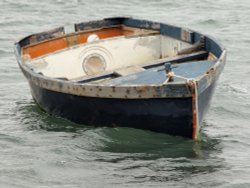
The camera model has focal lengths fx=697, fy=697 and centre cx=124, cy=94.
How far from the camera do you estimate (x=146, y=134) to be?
393 inches

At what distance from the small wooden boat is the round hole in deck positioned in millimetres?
13

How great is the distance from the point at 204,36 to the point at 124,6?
10.1 meters

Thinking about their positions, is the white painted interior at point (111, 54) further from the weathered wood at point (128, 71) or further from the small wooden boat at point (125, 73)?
the weathered wood at point (128, 71)

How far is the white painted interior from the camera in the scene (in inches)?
483

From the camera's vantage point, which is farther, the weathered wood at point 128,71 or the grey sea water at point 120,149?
the weathered wood at point 128,71

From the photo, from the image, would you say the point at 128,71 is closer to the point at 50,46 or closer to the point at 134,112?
the point at 134,112

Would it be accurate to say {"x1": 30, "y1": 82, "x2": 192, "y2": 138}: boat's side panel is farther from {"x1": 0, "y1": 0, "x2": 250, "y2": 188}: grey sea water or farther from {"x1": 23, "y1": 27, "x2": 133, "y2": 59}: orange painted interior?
{"x1": 23, "y1": 27, "x2": 133, "y2": 59}: orange painted interior

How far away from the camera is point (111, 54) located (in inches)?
504

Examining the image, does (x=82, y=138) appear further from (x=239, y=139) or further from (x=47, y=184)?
(x=239, y=139)

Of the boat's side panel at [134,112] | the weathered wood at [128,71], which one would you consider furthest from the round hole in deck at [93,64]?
the boat's side panel at [134,112]

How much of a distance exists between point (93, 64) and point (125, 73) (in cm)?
130

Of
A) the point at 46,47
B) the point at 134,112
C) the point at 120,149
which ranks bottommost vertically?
the point at 120,149

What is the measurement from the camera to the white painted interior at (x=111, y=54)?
483 inches

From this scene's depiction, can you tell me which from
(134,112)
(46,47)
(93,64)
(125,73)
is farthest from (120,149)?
(46,47)
